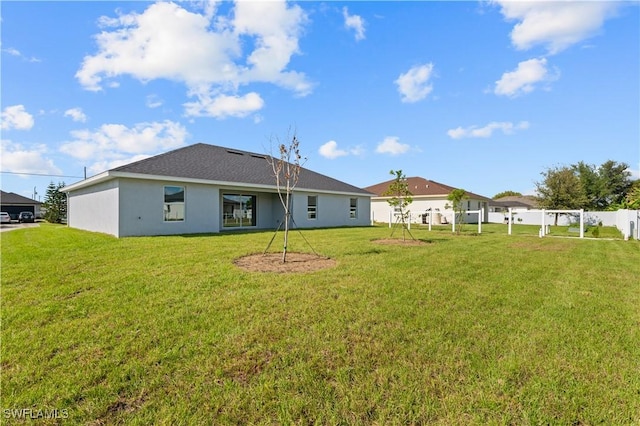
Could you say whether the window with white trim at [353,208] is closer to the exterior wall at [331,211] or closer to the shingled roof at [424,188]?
the exterior wall at [331,211]

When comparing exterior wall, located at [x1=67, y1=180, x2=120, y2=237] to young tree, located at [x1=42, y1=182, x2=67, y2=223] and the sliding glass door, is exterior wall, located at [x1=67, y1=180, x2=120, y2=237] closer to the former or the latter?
the sliding glass door

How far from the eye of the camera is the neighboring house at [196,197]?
41.5 ft

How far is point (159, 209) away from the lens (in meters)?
13.2

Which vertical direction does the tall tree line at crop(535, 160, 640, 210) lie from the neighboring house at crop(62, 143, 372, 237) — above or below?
above

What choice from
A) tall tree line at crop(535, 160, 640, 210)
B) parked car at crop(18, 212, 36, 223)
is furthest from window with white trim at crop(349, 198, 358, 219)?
parked car at crop(18, 212, 36, 223)

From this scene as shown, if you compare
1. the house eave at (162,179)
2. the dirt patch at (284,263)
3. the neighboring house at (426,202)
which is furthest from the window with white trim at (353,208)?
the dirt patch at (284,263)

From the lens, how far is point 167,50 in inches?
408

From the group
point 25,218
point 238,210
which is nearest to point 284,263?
point 238,210

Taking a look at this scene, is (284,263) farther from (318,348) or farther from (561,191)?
(561,191)

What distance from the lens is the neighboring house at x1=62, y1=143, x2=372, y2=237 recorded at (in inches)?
498

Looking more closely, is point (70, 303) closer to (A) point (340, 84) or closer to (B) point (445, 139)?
(A) point (340, 84)

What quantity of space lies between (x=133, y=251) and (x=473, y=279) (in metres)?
8.39

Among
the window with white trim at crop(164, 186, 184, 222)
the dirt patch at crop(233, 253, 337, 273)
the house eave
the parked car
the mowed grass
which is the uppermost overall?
the house eave

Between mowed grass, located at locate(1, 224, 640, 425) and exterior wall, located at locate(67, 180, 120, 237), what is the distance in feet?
24.4
